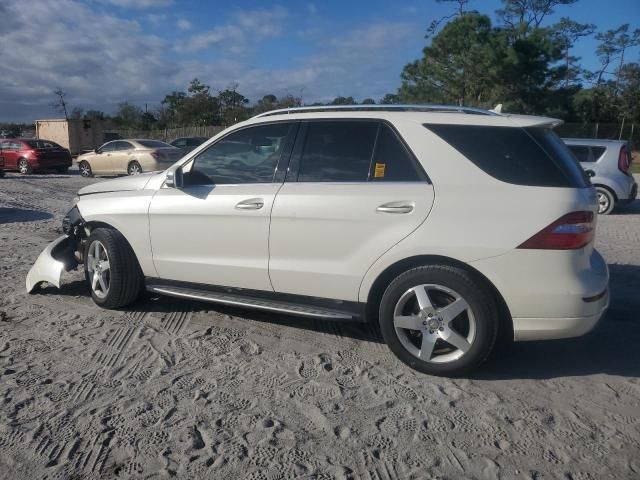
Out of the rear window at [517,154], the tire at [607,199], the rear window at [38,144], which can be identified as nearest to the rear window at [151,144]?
the rear window at [38,144]

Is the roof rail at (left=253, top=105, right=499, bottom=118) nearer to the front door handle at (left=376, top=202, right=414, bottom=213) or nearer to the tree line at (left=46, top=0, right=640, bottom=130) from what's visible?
the front door handle at (left=376, top=202, right=414, bottom=213)

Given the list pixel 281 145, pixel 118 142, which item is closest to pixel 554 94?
pixel 118 142

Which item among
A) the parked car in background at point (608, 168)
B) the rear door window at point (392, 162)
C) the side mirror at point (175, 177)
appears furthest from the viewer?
the parked car in background at point (608, 168)

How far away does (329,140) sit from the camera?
4.23 m

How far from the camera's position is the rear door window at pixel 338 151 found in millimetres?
4074

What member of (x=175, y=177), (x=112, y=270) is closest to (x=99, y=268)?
(x=112, y=270)

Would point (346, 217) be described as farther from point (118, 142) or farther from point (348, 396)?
point (118, 142)

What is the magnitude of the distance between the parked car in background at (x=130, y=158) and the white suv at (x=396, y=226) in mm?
14896

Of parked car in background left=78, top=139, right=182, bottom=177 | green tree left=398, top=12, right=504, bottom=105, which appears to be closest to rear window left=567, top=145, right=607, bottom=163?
parked car in background left=78, top=139, right=182, bottom=177

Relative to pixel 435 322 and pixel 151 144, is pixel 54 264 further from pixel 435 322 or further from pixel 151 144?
pixel 151 144

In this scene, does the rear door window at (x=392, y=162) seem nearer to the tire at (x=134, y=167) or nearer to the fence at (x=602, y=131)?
the tire at (x=134, y=167)

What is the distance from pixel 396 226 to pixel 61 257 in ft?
11.6

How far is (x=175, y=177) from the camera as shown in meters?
4.59

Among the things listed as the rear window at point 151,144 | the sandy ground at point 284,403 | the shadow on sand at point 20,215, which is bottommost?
the sandy ground at point 284,403
